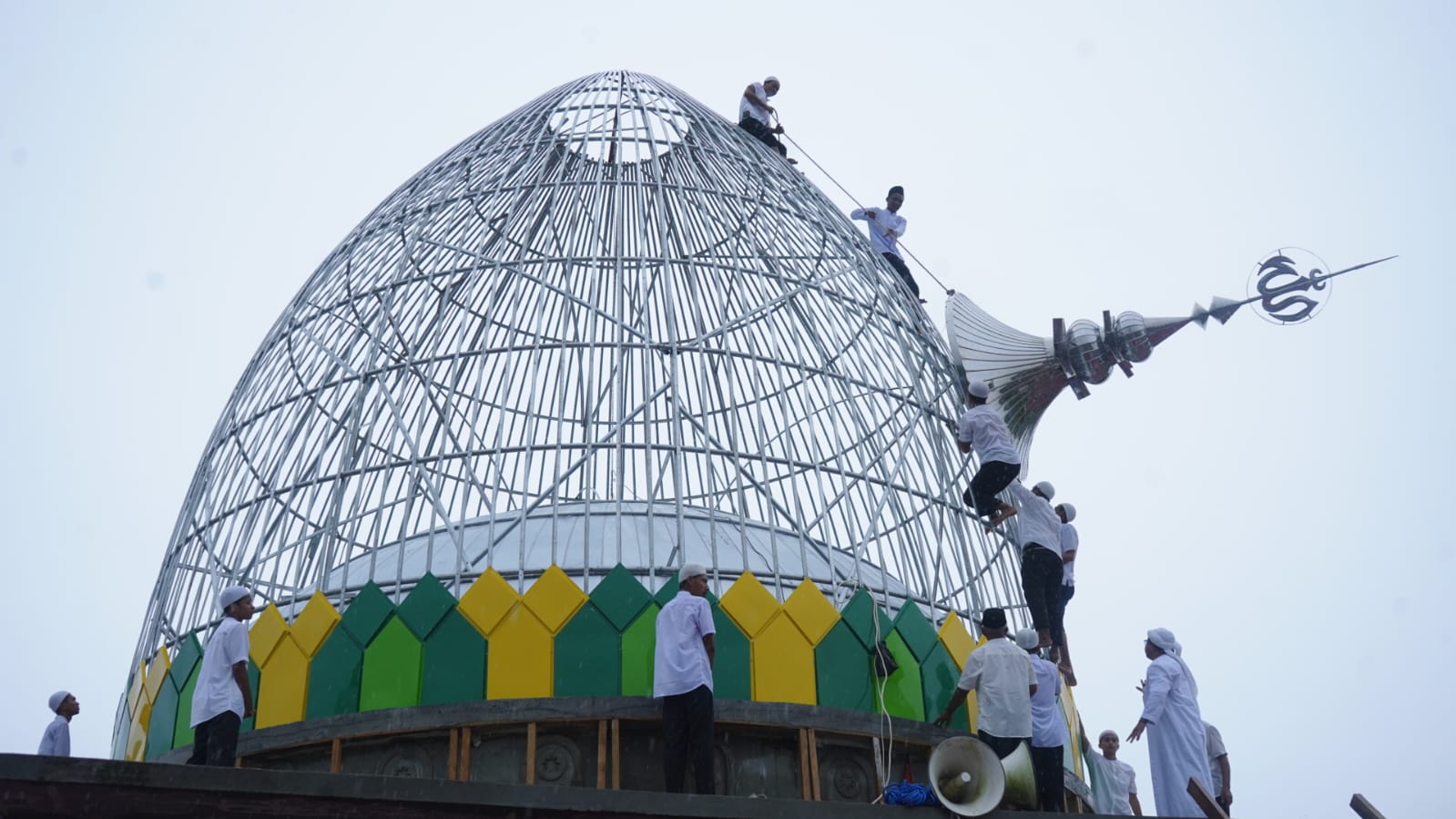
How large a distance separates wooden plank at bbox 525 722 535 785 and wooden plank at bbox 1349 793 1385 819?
21.4 ft

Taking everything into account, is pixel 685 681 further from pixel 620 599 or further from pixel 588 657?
pixel 620 599

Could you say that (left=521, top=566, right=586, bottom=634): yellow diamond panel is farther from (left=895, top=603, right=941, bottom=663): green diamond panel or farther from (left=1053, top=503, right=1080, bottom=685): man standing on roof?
(left=1053, top=503, right=1080, bottom=685): man standing on roof

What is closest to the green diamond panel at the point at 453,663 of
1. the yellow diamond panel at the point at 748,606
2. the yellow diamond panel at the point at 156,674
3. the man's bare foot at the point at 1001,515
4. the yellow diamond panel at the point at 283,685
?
the yellow diamond panel at the point at 283,685

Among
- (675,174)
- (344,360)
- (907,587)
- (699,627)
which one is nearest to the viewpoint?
(699,627)

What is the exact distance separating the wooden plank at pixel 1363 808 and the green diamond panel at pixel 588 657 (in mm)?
6092

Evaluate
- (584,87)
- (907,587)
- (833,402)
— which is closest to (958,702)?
(907,587)

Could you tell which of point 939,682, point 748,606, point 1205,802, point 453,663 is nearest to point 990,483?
point 939,682

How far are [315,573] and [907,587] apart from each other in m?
6.48

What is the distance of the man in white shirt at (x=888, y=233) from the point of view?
20.4 meters

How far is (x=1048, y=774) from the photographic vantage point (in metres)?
13.5

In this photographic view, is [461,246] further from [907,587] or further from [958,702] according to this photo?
[958,702]

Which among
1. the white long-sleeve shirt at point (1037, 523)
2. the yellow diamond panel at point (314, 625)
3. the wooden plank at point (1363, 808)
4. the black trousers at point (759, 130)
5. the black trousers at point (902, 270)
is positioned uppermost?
the black trousers at point (759, 130)

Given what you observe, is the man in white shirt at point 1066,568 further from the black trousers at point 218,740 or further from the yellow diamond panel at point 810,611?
the black trousers at point 218,740

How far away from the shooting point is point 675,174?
63.7ft
